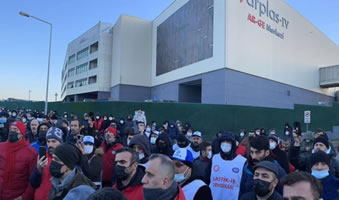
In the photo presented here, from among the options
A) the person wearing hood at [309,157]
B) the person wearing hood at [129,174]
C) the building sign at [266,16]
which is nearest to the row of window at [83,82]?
the building sign at [266,16]

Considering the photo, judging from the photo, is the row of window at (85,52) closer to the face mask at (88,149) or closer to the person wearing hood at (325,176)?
the face mask at (88,149)

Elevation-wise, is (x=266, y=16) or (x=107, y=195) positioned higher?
(x=266, y=16)

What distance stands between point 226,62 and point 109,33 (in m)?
27.1

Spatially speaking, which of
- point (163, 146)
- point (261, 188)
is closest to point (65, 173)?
point (261, 188)

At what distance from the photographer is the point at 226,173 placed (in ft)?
12.8

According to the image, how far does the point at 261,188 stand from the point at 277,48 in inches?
1169

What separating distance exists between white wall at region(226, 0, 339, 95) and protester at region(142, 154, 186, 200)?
73.9 ft

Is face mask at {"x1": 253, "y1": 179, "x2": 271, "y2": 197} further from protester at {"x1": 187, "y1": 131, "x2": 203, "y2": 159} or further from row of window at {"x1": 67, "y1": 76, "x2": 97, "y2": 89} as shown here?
row of window at {"x1": 67, "y1": 76, "x2": 97, "y2": 89}

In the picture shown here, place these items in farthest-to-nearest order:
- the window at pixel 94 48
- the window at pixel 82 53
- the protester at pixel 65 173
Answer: the window at pixel 82 53
the window at pixel 94 48
the protester at pixel 65 173

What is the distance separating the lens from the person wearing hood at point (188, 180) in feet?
9.16

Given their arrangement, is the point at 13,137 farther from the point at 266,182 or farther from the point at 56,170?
the point at 266,182

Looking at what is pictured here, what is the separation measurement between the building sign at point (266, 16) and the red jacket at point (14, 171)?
2530cm

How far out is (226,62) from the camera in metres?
23.9

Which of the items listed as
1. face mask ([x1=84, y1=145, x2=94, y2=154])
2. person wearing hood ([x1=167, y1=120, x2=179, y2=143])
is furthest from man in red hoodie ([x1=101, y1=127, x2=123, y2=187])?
person wearing hood ([x1=167, y1=120, x2=179, y2=143])
